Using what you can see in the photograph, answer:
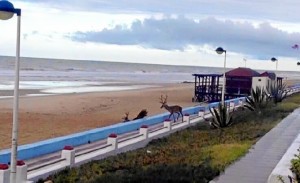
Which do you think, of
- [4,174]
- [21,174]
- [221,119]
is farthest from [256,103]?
[4,174]

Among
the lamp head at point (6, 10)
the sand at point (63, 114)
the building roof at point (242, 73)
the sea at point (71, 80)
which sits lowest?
the sand at point (63, 114)

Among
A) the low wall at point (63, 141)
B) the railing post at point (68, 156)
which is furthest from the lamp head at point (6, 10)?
the low wall at point (63, 141)

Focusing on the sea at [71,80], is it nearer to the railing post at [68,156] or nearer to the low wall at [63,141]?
the low wall at [63,141]

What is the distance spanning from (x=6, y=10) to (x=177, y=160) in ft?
13.6

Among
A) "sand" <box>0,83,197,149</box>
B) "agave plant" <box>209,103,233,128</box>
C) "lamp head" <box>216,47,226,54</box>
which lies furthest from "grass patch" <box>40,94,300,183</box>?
"sand" <box>0,83,197,149</box>

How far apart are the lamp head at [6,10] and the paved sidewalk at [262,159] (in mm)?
3232

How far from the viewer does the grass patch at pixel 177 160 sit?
746 centimetres

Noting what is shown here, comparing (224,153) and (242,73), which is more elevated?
(242,73)

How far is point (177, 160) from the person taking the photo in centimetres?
911

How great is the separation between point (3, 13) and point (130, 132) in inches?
290

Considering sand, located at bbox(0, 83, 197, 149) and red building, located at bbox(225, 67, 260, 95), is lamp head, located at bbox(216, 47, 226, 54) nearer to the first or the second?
sand, located at bbox(0, 83, 197, 149)

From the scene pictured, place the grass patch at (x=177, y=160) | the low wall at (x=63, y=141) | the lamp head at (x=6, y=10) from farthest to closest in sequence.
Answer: the low wall at (x=63, y=141) → the grass patch at (x=177, y=160) → the lamp head at (x=6, y=10)

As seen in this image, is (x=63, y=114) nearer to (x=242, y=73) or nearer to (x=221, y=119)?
(x=221, y=119)

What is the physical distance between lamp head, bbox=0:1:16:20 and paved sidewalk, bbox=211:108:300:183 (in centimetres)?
323
